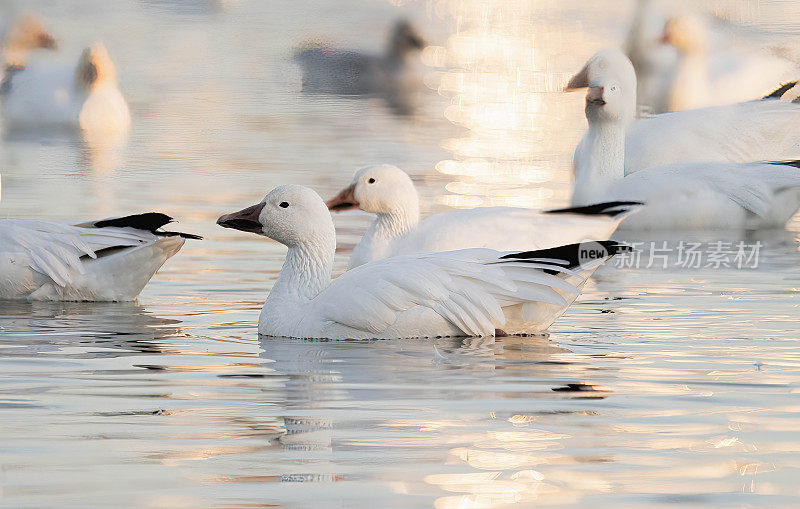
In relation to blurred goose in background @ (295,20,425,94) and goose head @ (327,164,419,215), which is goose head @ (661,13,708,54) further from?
goose head @ (327,164,419,215)

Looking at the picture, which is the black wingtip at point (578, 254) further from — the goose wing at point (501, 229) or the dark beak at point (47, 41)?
the dark beak at point (47, 41)

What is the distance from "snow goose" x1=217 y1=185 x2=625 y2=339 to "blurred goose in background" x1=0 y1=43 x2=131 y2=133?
1163cm

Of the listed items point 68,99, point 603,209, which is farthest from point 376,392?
point 68,99

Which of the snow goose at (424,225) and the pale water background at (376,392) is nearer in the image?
the pale water background at (376,392)

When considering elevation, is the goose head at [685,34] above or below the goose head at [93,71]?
above

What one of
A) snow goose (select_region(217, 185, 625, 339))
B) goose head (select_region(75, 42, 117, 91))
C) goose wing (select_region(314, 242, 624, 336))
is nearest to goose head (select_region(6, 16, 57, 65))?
goose head (select_region(75, 42, 117, 91))

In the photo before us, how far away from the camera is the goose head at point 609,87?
44.0 feet

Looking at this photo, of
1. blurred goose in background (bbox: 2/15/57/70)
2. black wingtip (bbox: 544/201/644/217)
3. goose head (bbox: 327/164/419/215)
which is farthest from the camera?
blurred goose in background (bbox: 2/15/57/70)

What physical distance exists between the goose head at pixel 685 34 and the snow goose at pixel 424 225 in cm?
1253

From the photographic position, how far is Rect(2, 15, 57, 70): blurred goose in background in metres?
23.1

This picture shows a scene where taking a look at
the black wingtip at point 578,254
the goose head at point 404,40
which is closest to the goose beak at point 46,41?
the goose head at point 404,40

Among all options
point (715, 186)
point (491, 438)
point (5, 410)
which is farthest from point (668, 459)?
point (715, 186)

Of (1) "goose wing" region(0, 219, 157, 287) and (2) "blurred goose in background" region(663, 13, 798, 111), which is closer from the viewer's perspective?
(1) "goose wing" region(0, 219, 157, 287)

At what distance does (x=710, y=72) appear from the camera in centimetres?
2012
